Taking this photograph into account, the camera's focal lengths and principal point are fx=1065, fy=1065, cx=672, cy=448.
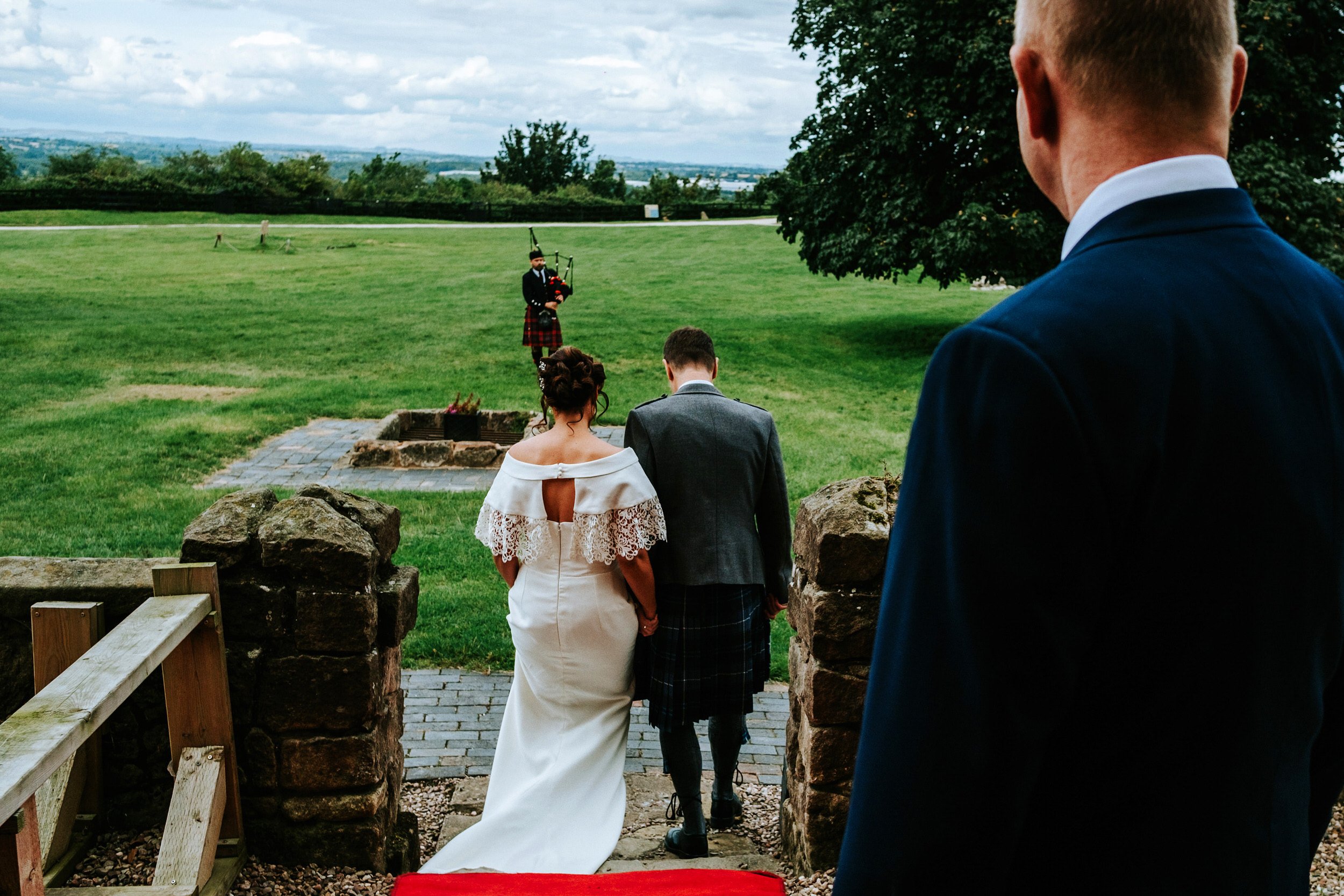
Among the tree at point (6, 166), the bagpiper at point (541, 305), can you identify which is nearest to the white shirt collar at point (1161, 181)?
the bagpiper at point (541, 305)

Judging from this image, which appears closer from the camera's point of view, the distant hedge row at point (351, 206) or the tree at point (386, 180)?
the distant hedge row at point (351, 206)

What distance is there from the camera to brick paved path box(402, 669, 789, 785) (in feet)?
17.9

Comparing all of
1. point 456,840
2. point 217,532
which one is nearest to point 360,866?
point 456,840

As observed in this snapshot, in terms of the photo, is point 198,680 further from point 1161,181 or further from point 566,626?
point 1161,181

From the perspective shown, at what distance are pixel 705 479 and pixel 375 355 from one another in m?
14.7

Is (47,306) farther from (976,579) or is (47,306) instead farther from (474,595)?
(976,579)

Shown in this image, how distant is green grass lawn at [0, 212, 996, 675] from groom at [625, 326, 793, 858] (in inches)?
96.2

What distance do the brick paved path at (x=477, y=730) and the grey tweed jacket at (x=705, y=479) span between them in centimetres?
113

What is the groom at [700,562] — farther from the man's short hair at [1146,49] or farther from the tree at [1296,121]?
the tree at [1296,121]

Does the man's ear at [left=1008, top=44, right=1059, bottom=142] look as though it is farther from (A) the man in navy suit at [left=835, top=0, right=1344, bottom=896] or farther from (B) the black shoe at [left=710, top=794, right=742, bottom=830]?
(B) the black shoe at [left=710, top=794, right=742, bottom=830]

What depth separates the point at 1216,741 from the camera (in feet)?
3.62

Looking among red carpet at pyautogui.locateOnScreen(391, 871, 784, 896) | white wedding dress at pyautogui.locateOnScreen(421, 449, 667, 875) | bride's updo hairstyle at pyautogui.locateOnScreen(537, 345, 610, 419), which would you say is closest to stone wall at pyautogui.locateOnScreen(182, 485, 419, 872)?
red carpet at pyautogui.locateOnScreen(391, 871, 784, 896)

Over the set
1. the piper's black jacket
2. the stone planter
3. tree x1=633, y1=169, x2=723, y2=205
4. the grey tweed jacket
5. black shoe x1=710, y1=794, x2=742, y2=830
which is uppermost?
tree x1=633, y1=169, x2=723, y2=205

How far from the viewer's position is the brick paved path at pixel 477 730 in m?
5.47
